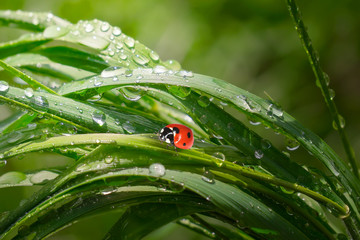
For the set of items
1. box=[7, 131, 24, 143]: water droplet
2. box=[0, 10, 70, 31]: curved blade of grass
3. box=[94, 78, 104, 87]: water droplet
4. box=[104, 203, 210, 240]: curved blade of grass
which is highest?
box=[0, 10, 70, 31]: curved blade of grass

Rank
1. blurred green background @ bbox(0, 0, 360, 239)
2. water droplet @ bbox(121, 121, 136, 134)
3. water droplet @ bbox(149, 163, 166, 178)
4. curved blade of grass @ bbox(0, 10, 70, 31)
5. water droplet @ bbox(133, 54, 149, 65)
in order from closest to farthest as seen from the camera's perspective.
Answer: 1. water droplet @ bbox(149, 163, 166, 178)
2. water droplet @ bbox(121, 121, 136, 134)
3. water droplet @ bbox(133, 54, 149, 65)
4. curved blade of grass @ bbox(0, 10, 70, 31)
5. blurred green background @ bbox(0, 0, 360, 239)

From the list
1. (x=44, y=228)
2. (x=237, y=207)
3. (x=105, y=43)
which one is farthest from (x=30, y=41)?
(x=237, y=207)

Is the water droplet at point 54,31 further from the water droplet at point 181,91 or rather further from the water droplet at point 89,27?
the water droplet at point 181,91

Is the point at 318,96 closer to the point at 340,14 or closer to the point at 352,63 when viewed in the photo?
the point at 352,63

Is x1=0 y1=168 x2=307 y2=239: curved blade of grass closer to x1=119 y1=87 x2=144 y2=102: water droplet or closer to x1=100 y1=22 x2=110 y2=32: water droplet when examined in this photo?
x1=119 y1=87 x2=144 y2=102: water droplet

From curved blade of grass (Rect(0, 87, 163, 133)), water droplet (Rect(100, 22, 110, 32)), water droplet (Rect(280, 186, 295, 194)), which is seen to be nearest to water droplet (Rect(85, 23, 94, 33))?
water droplet (Rect(100, 22, 110, 32))

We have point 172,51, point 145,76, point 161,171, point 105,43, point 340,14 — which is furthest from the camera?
point 172,51

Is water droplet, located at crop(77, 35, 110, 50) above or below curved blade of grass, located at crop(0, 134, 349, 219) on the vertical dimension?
above
